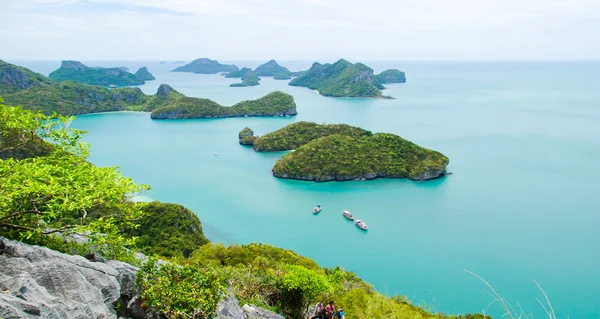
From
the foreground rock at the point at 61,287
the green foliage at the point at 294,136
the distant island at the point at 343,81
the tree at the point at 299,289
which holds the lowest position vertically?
the green foliage at the point at 294,136

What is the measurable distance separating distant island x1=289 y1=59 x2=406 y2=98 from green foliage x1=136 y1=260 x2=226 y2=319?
126 m

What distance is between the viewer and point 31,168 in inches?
289

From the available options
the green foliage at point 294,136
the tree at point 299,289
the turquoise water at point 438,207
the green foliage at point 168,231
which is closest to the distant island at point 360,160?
the turquoise water at point 438,207

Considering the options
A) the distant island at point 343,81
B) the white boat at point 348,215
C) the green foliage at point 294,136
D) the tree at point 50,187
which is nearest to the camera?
the tree at point 50,187

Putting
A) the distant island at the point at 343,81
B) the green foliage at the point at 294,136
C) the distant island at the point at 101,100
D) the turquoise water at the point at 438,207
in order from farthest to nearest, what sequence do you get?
1. the distant island at the point at 343,81
2. the distant island at the point at 101,100
3. the green foliage at the point at 294,136
4. the turquoise water at the point at 438,207

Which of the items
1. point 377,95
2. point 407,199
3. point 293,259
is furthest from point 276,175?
point 377,95

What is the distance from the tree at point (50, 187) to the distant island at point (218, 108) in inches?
3400

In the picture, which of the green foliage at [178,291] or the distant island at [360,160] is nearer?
the green foliage at [178,291]

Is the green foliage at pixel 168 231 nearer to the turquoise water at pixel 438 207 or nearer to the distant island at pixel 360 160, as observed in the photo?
the turquoise water at pixel 438 207

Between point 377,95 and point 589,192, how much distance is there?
299ft

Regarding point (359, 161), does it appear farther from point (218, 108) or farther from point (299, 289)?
point (218, 108)

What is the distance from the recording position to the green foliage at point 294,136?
198 ft

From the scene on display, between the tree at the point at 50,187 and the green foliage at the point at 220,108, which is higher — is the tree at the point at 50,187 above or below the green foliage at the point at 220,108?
above

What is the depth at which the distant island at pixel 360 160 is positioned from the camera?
46.9m
